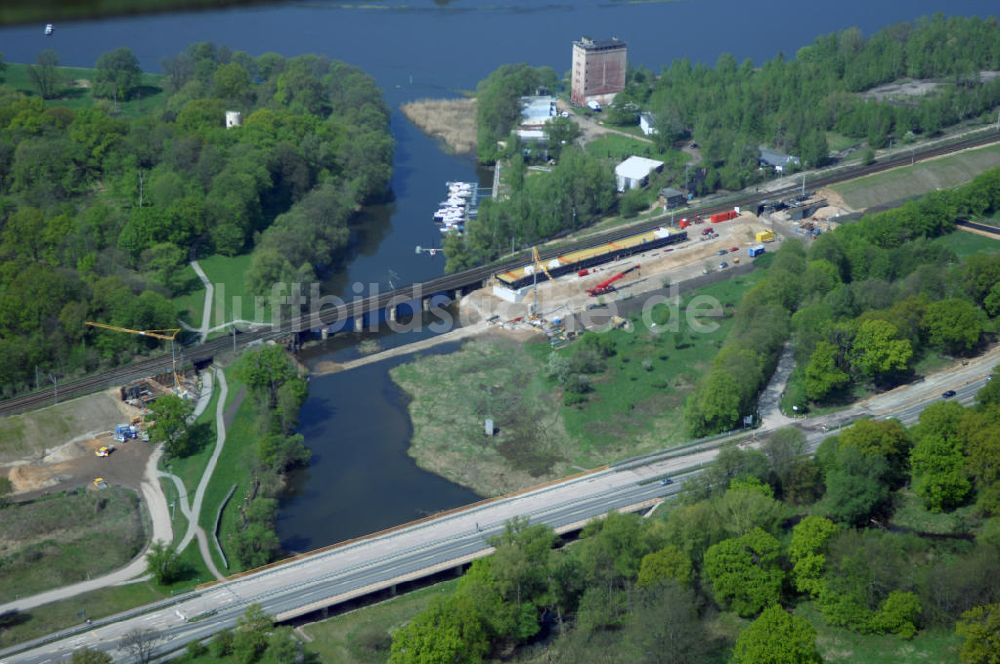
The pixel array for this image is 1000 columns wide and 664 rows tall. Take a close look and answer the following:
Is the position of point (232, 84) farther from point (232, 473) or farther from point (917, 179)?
point (917, 179)

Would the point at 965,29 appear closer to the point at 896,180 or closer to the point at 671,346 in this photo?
the point at 896,180

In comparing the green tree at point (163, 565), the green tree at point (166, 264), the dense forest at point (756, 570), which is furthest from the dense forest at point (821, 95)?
the green tree at point (163, 565)

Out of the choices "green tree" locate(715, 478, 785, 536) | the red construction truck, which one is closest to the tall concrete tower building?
the red construction truck

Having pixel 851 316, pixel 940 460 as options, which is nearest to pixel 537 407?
pixel 851 316

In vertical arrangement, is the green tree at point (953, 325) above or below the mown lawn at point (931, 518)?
above

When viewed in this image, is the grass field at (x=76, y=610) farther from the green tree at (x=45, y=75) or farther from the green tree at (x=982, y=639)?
the green tree at (x=45, y=75)

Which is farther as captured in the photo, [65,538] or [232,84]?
[232,84]
